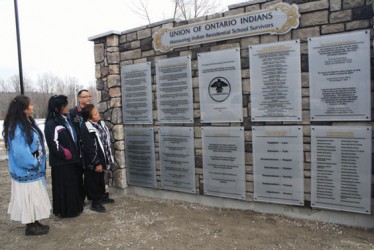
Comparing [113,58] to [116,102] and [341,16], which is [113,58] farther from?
[341,16]

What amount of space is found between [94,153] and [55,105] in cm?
89

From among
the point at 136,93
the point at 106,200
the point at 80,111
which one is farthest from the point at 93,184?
the point at 136,93

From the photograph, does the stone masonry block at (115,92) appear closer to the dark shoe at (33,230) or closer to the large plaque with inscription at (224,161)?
the large plaque with inscription at (224,161)

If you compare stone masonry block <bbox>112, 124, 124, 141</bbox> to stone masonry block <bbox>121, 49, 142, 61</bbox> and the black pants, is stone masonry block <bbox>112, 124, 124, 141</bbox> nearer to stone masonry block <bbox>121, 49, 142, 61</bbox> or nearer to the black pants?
the black pants

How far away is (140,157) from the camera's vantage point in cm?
556

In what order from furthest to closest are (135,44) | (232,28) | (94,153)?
1. (135,44)
2. (94,153)
3. (232,28)

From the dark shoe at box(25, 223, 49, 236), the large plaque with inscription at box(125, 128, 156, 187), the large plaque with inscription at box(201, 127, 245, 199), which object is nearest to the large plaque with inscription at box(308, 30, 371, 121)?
the large plaque with inscription at box(201, 127, 245, 199)

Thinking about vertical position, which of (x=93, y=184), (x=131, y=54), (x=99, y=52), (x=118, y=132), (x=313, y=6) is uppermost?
(x=313, y=6)

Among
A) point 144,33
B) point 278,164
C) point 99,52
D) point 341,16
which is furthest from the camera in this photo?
point 99,52

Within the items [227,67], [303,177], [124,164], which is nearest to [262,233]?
[303,177]

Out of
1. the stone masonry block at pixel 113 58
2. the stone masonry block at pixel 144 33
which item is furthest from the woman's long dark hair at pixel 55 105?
the stone masonry block at pixel 144 33

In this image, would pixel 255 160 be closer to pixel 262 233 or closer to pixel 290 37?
pixel 262 233

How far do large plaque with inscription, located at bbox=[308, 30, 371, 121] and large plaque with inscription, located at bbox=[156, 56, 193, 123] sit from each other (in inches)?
70.0

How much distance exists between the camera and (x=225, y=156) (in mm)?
4648
